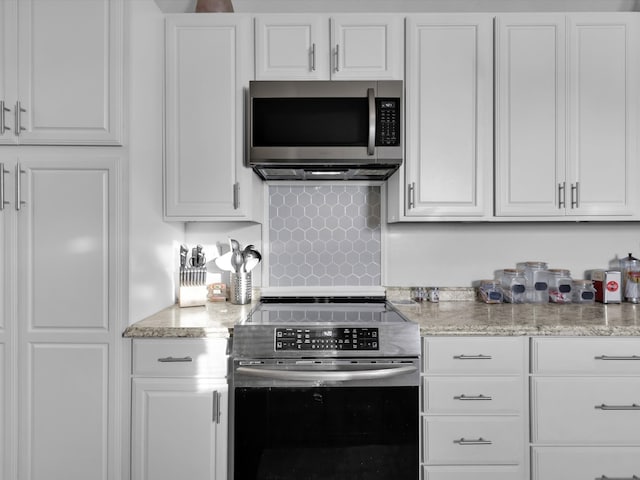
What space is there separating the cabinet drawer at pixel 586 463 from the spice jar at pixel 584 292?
0.78m

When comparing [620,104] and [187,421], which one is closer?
[187,421]

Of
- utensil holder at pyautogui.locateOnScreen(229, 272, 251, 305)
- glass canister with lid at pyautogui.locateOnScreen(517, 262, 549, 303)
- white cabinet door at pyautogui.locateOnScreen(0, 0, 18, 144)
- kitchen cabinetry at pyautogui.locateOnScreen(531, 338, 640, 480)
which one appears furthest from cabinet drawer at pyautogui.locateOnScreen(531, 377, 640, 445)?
white cabinet door at pyautogui.locateOnScreen(0, 0, 18, 144)

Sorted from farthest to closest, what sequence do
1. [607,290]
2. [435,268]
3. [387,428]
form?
[435,268] → [607,290] → [387,428]

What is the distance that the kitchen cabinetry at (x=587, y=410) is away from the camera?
1701 millimetres

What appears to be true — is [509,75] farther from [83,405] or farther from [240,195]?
[83,405]

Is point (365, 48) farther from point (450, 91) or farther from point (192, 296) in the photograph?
point (192, 296)

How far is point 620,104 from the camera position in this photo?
6.73 ft

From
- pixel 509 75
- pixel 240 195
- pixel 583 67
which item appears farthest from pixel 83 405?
pixel 583 67

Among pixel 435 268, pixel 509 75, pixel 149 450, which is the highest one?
pixel 509 75

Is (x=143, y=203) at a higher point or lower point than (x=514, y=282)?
higher

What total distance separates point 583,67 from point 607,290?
1.13 m

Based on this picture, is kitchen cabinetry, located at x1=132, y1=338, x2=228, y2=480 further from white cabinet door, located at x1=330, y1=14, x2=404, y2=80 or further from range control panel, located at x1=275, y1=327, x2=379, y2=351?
white cabinet door, located at x1=330, y1=14, x2=404, y2=80

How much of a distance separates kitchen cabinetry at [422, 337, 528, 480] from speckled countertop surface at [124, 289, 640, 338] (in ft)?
0.34

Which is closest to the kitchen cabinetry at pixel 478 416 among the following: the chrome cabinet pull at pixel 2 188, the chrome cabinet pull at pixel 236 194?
the chrome cabinet pull at pixel 236 194
